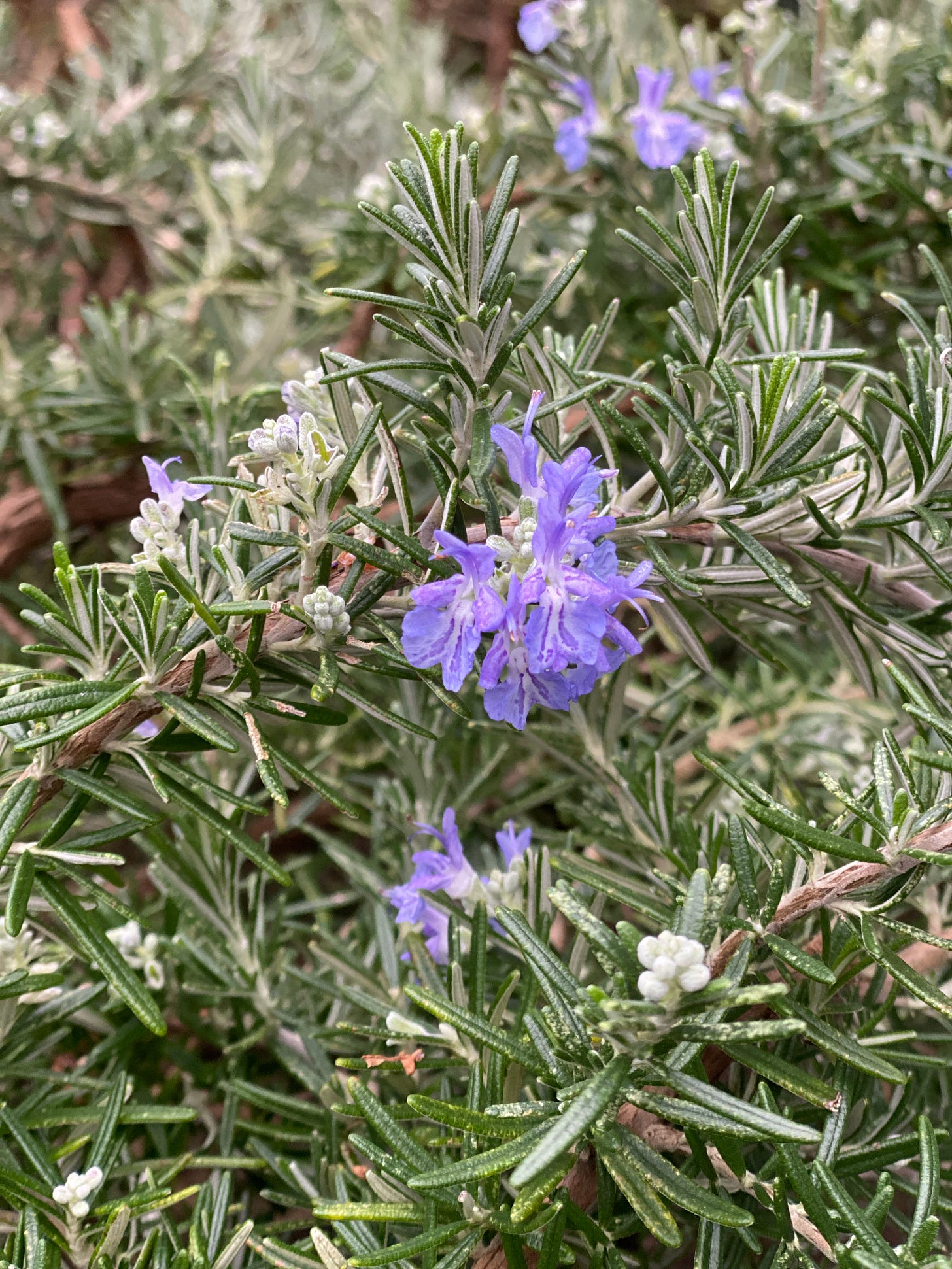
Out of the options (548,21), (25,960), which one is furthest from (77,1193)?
(548,21)

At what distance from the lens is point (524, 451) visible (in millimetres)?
588

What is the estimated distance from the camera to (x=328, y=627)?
1.92ft

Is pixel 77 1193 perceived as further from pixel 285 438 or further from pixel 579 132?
pixel 579 132

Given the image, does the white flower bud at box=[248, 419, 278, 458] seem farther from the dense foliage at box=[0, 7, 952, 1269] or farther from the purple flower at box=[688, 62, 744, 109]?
the purple flower at box=[688, 62, 744, 109]

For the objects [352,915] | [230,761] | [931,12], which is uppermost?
[931,12]

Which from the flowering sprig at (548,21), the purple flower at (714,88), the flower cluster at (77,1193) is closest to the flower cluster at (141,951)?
the flower cluster at (77,1193)

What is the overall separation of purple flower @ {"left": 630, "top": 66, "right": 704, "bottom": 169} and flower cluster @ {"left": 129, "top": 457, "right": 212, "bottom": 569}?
78 cm

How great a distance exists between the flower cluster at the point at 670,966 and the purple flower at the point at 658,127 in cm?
98

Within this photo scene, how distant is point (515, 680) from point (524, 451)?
0.14m

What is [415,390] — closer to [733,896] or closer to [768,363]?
[768,363]

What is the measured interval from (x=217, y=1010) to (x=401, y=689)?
0.35 meters

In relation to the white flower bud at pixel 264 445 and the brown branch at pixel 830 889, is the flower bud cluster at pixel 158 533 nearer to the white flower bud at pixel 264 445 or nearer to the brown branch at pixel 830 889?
the white flower bud at pixel 264 445

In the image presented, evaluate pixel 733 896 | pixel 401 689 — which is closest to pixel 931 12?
pixel 401 689

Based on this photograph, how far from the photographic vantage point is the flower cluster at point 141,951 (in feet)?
2.85
